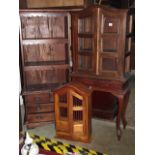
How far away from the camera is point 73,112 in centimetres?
239

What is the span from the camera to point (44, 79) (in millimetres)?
2914

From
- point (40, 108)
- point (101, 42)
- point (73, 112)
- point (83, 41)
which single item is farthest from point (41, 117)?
point (101, 42)

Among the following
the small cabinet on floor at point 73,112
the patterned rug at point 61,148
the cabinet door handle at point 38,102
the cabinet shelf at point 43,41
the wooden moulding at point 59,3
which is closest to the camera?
the patterned rug at point 61,148

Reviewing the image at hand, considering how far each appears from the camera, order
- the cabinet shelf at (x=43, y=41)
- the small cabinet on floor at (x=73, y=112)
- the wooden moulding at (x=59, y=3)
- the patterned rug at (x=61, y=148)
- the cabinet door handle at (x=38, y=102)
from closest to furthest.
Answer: the patterned rug at (x=61, y=148), the small cabinet on floor at (x=73, y=112), the cabinet shelf at (x=43, y=41), the cabinet door handle at (x=38, y=102), the wooden moulding at (x=59, y=3)

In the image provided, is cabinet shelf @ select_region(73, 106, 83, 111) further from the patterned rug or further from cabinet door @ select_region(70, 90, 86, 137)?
the patterned rug

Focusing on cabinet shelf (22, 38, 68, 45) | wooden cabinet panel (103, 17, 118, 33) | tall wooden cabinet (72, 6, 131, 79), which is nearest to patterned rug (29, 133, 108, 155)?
tall wooden cabinet (72, 6, 131, 79)

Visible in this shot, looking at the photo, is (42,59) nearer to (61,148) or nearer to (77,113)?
(77,113)

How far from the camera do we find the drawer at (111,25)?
88.1 inches

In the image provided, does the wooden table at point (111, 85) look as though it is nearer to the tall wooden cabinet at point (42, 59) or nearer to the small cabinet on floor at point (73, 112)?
the small cabinet on floor at point (73, 112)

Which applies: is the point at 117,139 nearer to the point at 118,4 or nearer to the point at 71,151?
the point at 71,151

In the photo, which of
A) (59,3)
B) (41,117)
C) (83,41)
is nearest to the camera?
(83,41)

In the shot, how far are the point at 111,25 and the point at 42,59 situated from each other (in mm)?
1016

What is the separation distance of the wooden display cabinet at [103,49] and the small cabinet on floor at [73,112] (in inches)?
8.2

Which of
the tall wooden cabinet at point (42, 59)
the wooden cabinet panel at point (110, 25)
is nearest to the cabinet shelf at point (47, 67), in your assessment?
the tall wooden cabinet at point (42, 59)
